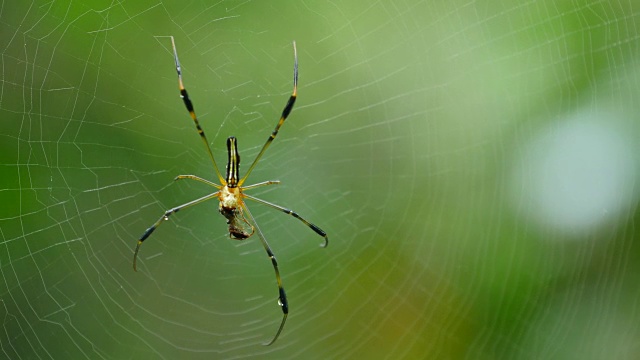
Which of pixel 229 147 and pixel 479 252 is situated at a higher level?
pixel 229 147

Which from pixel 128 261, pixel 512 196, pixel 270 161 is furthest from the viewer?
pixel 270 161

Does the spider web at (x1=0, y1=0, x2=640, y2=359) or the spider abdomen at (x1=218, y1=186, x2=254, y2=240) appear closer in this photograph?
the spider web at (x1=0, y1=0, x2=640, y2=359)

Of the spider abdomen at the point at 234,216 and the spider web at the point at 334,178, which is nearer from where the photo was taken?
the spider web at the point at 334,178

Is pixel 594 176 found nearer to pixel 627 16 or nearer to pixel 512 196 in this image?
pixel 512 196

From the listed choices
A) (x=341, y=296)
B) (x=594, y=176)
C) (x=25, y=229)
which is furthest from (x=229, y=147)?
(x=594, y=176)

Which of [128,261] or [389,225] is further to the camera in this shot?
[389,225]

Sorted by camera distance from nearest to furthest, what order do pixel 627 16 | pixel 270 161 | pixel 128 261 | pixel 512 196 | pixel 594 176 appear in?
pixel 594 176
pixel 512 196
pixel 627 16
pixel 128 261
pixel 270 161

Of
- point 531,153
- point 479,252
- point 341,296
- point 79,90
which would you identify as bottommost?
point 341,296

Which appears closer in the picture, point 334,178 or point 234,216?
point 234,216
